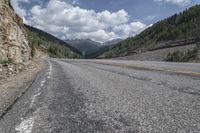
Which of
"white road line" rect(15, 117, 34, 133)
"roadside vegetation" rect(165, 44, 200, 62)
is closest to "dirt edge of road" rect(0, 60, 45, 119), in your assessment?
"white road line" rect(15, 117, 34, 133)

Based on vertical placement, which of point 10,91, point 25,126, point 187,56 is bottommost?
point 10,91

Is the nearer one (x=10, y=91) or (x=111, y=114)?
A: (x=111, y=114)

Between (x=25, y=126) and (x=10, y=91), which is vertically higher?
(x=25, y=126)

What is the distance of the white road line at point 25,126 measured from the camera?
358 cm

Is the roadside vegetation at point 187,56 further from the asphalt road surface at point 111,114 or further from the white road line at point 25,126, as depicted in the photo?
the white road line at point 25,126

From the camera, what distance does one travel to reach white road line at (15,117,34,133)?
358 centimetres

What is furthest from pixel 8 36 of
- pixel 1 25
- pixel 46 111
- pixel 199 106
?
pixel 199 106

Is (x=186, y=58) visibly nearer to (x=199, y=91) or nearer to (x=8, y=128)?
(x=199, y=91)

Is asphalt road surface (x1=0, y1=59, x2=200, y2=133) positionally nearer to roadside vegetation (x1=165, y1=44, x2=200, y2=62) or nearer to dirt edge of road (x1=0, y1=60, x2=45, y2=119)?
dirt edge of road (x1=0, y1=60, x2=45, y2=119)

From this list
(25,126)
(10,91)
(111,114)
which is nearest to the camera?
(25,126)

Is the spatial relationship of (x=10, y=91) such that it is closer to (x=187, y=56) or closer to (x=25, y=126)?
(x=25, y=126)

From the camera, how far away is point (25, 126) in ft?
12.4

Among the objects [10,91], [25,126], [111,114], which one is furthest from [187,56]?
[25,126]

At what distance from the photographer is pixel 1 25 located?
21.6 m
